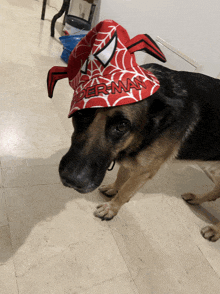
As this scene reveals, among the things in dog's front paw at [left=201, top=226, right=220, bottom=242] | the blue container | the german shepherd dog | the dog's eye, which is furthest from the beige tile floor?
the blue container

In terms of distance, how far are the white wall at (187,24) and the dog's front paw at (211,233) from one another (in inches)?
67.3

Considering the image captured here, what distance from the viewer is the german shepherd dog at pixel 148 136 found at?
101cm

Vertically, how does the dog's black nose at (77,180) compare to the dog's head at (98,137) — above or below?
below

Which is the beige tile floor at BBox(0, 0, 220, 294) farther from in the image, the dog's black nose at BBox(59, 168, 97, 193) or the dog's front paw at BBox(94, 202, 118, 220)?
the dog's black nose at BBox(59, 168, 97, 193)

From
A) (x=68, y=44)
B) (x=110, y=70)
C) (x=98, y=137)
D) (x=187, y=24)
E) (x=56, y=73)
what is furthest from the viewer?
(x=68, y=44)

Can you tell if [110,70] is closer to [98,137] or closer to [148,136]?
[98,137]

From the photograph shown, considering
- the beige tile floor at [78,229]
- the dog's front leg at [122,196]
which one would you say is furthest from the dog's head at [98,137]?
the beige tile floor at [78,229]

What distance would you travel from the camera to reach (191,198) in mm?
1953

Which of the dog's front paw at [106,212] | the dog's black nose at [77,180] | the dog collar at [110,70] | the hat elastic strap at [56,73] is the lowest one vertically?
the dog's front paw at [106,212]

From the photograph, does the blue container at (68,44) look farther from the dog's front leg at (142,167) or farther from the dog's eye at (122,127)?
the dog's eye at (122,127)

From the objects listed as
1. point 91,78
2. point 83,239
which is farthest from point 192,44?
point 83,239

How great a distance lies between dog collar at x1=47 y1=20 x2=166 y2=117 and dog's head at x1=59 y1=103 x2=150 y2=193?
0.25 ft

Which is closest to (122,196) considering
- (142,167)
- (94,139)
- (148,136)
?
(142,167)

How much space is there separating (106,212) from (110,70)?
1079 millimetres
